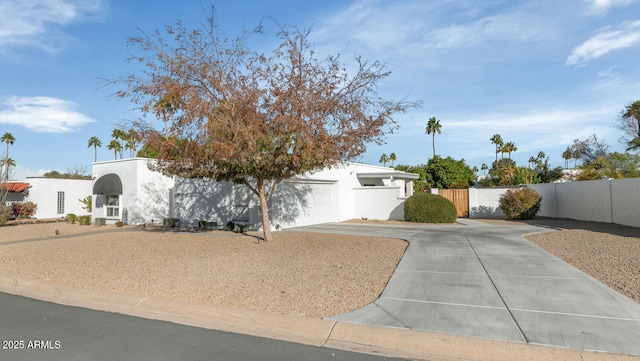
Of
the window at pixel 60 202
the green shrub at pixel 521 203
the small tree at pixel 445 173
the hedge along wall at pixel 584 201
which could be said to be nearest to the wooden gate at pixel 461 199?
the hedge along wall at pixel 584 201

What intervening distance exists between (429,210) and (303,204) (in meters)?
7.16

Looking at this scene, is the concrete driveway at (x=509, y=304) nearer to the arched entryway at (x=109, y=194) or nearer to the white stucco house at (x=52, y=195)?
the arched entryway at (x=109, y=194)

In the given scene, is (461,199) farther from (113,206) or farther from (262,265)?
(113,206)

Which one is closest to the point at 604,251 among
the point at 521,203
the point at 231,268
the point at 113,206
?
the point at 231,268

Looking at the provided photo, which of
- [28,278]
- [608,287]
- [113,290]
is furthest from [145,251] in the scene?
[608,287]

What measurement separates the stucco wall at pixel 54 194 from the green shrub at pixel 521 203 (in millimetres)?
31408

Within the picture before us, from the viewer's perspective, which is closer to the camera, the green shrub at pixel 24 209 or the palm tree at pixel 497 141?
the green shrub at pixel 24 209

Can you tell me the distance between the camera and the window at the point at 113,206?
1006 inches

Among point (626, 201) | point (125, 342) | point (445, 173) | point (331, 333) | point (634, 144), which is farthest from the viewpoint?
point (445, 173)

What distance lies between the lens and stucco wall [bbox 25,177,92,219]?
3134 cm

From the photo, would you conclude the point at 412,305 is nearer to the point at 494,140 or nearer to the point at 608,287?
the point at 608,287

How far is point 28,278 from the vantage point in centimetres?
936

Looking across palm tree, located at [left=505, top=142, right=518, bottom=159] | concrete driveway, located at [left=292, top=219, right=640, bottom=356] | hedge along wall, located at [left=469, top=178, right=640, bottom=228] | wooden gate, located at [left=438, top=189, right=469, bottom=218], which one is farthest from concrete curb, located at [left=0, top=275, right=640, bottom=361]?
palm tree, located at [left=505, top=142, right=518, bottom=159]

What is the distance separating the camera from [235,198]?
20234mm
